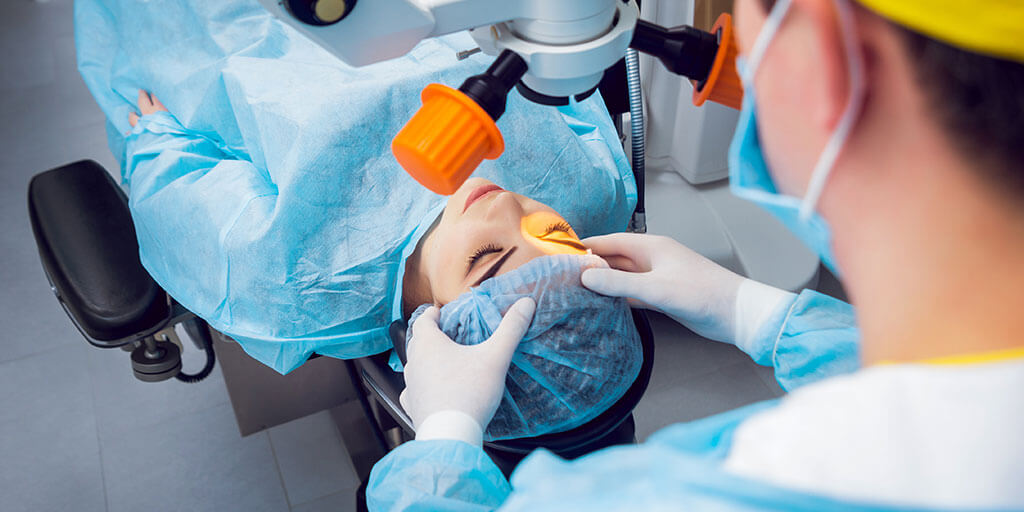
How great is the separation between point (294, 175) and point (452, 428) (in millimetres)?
582

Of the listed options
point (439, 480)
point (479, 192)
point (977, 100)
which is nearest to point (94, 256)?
point (479, 192)

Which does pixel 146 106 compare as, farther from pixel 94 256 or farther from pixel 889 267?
pixel 889 267

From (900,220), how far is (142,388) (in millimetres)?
2145

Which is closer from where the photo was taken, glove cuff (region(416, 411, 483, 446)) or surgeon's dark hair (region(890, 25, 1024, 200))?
surgeon's dark hair (region(890, 25, 1024, 200))

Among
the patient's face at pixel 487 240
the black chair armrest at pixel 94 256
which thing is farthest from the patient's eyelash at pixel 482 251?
the black chair armrest at pixel 94 256

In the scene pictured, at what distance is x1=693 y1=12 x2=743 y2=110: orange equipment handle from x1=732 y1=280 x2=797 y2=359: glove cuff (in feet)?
1.39

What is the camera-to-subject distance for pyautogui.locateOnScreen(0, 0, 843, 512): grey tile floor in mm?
1907

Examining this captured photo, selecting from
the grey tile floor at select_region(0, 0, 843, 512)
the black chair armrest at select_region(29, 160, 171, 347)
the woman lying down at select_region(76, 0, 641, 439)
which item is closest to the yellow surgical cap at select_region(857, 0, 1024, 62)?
the woman lying down at select_region(76, 0, 641, 439)

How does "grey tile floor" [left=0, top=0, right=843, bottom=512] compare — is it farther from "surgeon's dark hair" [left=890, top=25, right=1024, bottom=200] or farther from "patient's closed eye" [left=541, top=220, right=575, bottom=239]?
"surgeon's dark hair" [left=890, top=25, right=1024, bottom=200]

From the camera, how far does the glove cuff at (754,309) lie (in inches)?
43.7

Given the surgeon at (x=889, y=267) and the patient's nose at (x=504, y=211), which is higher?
the surgeon at (x=889, y=267)

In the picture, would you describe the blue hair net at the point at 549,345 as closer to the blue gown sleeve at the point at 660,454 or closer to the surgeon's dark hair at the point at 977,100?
the blue gown sleeve at the point at 660,454

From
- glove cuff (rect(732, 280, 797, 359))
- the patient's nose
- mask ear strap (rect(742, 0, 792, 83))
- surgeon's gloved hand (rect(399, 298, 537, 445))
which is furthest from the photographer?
the patient's nose

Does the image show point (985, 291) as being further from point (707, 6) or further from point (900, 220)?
point (707, 6)
